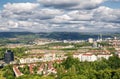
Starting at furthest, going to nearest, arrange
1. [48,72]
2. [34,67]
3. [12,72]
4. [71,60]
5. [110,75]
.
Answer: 1. [71,60]
2. [34,67]
3. [12,72]
4. [48,72]
5. [110,75]

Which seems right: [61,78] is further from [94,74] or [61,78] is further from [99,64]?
[99,64]

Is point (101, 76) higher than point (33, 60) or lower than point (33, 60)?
higher

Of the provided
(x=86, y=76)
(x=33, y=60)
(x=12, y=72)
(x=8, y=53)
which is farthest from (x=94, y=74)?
(x=8, y=53)

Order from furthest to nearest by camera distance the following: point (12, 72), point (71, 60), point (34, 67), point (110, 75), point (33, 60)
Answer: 1. point (33, 60)
2. point (71, 60)
3. point (34, 67)
4. point (12, 72)
5. point (110, 75)

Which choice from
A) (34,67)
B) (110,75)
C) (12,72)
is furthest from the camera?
(34,67)

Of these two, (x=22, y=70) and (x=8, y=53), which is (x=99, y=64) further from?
(x=8, y=53)

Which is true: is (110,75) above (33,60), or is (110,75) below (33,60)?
above

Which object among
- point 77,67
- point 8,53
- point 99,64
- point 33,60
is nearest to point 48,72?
point 77,67

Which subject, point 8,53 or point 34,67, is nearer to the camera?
point 34,67

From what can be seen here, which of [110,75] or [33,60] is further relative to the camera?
[33,60]
